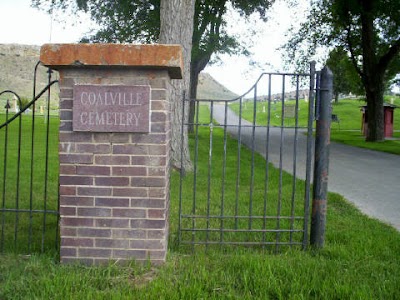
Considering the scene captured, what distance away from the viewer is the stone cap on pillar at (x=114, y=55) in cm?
348

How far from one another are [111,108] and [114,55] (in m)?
0.41

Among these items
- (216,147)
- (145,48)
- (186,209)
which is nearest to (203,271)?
(145,48)

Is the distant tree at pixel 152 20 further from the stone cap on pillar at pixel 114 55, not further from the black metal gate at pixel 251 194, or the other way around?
the stone cap on pillar at pixel 114 55

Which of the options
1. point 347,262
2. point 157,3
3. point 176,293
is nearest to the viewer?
point 176,293

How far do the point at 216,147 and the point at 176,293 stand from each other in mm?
13092

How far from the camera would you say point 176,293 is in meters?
3.14

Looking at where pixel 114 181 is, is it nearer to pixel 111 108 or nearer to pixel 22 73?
pixel 111 108

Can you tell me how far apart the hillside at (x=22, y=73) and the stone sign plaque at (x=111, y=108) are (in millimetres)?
80865

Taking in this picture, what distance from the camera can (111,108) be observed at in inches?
142

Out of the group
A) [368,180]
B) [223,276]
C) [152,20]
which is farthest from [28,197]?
[152,20]

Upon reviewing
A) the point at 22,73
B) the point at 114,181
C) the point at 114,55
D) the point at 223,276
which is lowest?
the point at 223,276

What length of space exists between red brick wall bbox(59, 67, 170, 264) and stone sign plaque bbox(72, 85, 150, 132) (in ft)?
0.20

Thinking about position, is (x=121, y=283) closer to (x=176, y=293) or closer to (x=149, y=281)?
(x=149, y=281)

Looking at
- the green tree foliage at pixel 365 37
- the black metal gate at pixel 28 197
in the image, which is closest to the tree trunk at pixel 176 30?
the black metal gate at pixel 28 197
